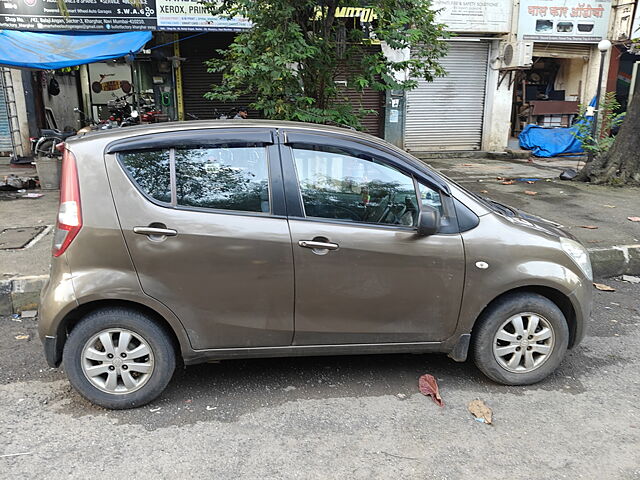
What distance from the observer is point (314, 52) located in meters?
5.93

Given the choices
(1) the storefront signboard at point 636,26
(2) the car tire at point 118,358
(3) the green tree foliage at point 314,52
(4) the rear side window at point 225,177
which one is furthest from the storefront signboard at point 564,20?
(2) the car tire at point 118,358

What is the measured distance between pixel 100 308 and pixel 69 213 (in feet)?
1.95

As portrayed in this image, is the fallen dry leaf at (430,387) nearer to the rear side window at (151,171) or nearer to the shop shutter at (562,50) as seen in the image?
the rear side window at (151,171)

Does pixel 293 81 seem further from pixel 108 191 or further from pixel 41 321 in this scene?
pixel 41 321

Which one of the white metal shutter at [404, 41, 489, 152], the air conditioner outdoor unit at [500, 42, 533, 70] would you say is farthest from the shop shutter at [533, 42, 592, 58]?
the white metal shutter at [404, 41, 489, 152]

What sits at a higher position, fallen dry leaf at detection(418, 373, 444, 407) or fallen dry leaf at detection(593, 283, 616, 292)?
fallen dry leaf at detection(418, 373, 444, 407)

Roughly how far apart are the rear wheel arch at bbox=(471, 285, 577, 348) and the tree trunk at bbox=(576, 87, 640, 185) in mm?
7708

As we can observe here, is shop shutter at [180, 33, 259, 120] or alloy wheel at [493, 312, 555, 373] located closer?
alloy wheel at [493, 312, 555, 373]

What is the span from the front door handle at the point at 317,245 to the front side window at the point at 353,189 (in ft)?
0.61

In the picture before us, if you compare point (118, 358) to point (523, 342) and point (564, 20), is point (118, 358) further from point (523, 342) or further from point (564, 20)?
point (564, 20)

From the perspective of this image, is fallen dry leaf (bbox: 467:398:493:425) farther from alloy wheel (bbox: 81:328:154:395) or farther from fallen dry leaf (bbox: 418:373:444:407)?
alloy wheel (bbox: 81:328:154:395)

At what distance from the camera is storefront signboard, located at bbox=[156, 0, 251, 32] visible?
10945 millimetres

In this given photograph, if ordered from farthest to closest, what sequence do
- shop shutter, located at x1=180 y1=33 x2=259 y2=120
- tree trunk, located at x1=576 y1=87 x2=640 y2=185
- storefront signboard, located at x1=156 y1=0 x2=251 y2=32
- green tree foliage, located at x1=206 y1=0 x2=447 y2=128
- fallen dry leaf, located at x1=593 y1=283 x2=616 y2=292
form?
shop shutter, located at x1=180 y1=33 x2=259 y2=120 → storefront signboard, located at x1=156 y1=0 x2=251 y2=32 → tree trunk, located at x1=576 y1=87 x2=640 y2=185 → green tree foliage, located at x1=206 y1=0 x2=447 y2=128 → fallen dry leaf, located at x1=593 y1=283 x2=616 y2=292

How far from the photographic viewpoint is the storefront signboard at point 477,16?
13445 millimetres
